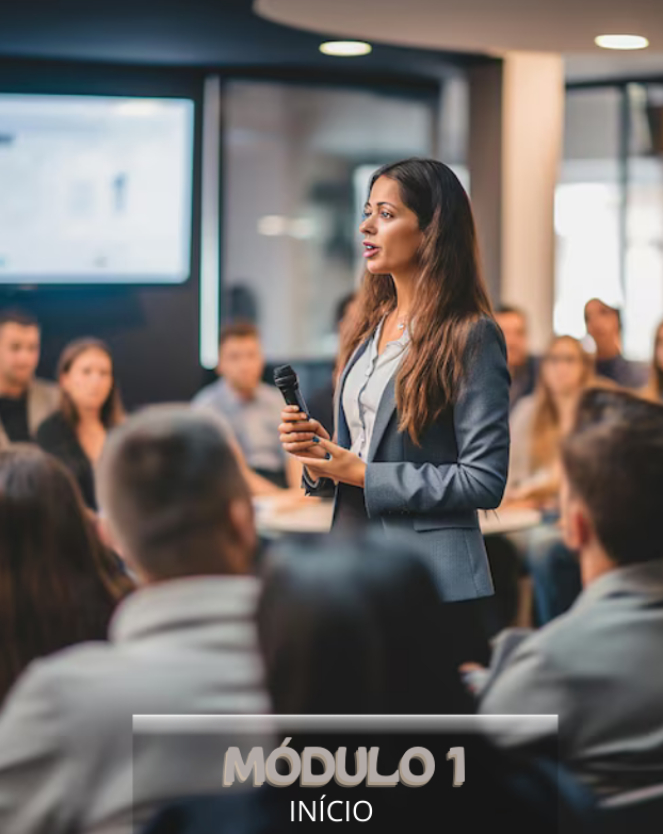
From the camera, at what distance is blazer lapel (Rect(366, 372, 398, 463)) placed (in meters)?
1.95

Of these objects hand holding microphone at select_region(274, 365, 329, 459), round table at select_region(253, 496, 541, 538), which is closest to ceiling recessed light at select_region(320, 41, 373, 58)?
round table at select_region(253, 496, 541, 538)

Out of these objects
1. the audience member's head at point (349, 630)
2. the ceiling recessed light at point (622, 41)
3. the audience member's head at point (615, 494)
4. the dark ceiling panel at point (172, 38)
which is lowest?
the audience member's head at point (349, 630)

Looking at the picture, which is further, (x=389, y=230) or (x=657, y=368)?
(x=657, y=368)

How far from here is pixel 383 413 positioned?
1.96 m

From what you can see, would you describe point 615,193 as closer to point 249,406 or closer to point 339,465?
point 249,406

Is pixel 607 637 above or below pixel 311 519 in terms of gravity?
above

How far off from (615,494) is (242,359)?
402 centimetres

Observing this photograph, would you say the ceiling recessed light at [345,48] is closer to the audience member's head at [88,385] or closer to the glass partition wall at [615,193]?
the glass partition wall at [615,193]

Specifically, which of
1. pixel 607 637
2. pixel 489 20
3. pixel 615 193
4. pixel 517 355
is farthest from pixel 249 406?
pixel 607 637

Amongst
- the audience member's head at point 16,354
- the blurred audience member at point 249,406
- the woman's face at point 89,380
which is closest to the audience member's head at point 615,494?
the woman's face at point 89,380

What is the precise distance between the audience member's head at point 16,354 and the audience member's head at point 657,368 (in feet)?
8.48

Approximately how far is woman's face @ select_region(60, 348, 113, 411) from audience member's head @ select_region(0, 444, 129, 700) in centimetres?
244

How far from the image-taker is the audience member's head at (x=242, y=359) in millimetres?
5598

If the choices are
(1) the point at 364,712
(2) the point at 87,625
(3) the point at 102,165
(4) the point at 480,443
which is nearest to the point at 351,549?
(1) the point at 364,712
